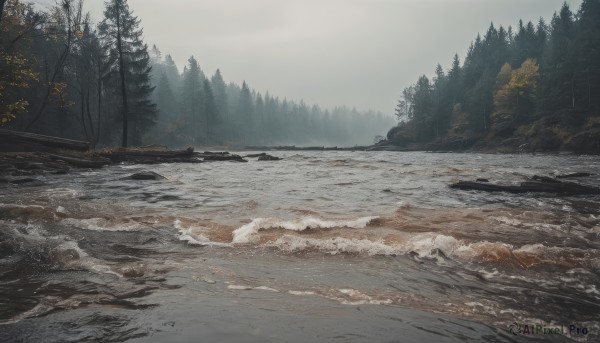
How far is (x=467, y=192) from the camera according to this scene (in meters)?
12.4

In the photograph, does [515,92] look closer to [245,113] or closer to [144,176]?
[144,176]

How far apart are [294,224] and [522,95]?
69465 millimetres

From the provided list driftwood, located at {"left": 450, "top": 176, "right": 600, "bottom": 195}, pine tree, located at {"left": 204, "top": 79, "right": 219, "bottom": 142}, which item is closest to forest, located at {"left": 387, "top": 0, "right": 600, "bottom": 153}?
driftwood, located at {"left": 450, "top": 176, "right": 600, "bottom": 195}

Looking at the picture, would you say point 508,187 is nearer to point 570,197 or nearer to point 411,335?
point 570,197

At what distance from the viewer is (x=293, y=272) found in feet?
14.7

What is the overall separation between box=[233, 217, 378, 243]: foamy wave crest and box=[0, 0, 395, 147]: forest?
12.0m

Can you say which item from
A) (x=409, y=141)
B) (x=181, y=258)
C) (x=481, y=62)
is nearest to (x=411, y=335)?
(x=181, y=258)

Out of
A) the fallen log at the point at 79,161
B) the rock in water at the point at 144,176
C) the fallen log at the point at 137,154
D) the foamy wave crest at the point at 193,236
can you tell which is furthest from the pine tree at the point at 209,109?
the foamy wave crest at the point at 193,236

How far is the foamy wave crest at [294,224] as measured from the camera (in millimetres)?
6387

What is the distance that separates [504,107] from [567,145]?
2412cm

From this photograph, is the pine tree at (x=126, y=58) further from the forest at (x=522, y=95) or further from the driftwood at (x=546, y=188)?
the forest at (x=522, y=95)

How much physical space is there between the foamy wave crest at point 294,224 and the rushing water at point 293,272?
38 millimetres

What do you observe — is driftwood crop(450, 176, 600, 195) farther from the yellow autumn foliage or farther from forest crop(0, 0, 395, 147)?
the yellow autumn foliage

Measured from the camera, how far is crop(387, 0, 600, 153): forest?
47.8 metres
